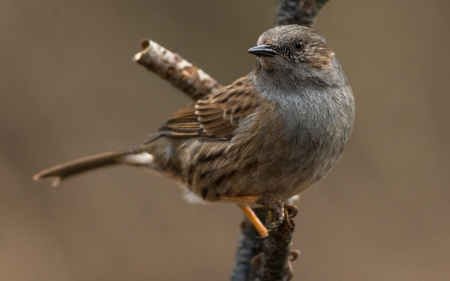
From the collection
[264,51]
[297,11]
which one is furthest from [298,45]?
[297,11]

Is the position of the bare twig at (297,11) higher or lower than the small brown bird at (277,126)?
higher

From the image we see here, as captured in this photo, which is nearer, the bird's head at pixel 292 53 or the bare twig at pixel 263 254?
the bare twig at pixel 263 254

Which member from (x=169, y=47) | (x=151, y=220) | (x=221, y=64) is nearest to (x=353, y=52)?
(x=221, y=64)

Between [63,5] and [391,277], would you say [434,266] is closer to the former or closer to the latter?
[391,277]

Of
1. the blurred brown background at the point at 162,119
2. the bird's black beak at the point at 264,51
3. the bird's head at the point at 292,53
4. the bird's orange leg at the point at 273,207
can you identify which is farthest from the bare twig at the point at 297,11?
the blurred brown background at the point at 162,119

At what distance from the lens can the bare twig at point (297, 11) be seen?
180 inches

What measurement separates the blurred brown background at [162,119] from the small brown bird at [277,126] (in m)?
2.92

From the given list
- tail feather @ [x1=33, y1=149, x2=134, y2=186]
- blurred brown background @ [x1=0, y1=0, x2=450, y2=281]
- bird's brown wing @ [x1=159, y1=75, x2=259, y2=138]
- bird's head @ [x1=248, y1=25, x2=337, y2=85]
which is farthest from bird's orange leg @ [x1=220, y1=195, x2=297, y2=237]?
blurred brown background @ [x1=0, y1=0, x2=450, y2=281]

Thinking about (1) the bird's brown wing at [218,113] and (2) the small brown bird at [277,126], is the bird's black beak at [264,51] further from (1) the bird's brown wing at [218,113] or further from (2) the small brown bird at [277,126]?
(1) the bird's brown wing at [218,113]

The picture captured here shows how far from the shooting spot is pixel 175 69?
4.57 metres

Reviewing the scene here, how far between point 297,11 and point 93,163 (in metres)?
2.19

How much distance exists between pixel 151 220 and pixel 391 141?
3006 mm

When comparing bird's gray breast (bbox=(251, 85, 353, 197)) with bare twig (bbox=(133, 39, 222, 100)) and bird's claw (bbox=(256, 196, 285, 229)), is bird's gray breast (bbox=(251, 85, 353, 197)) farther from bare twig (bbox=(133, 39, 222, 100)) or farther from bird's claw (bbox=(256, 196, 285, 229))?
bare twig (bbox=(133, 39, 222, 100))

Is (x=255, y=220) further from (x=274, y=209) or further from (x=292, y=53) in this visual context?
(x=292, y=53)
